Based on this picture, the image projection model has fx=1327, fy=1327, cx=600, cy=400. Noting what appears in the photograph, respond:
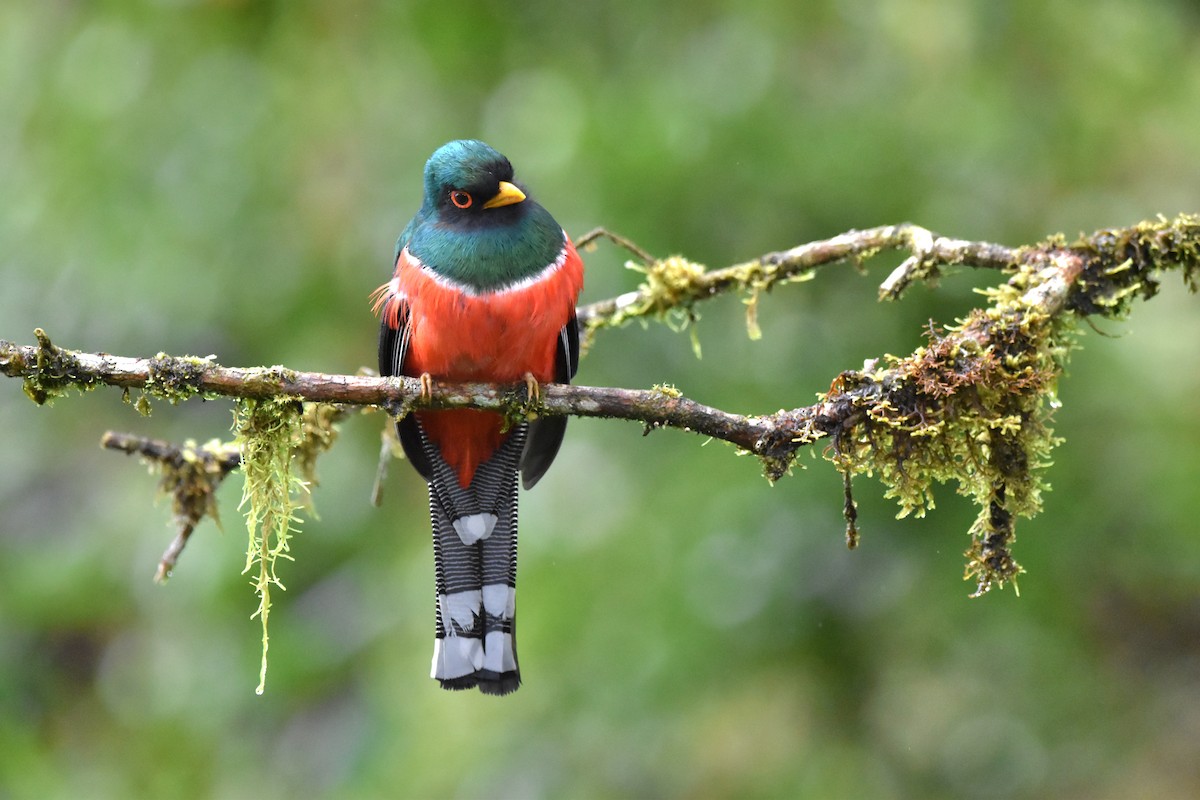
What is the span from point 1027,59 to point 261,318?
3782mm

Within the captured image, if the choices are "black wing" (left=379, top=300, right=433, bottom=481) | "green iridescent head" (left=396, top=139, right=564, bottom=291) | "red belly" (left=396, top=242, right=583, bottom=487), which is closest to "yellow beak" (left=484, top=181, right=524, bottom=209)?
"green iridescent head" (left=396, top=139, right=564, bottom=291)

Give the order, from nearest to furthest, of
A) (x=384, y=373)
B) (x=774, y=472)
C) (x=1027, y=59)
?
(x=774, y=472) → (x=384, y=373) → (x=1027, y=59)

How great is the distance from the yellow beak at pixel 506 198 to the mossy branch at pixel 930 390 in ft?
2.22

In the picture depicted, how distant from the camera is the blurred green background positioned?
5070 mm

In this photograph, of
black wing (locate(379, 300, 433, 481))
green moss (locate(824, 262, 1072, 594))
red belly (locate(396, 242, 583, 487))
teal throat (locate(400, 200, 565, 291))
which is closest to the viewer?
green moss (locate(824, 262, 1072, 594))

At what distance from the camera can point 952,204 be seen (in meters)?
5.29

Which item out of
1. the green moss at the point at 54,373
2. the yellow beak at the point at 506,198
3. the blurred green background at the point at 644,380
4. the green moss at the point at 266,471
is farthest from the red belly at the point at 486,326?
the blurred green background at the point at 644,380

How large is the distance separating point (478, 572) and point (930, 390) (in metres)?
1.63

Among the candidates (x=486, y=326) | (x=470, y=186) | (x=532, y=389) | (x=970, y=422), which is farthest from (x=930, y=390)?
(x=470, y=186)

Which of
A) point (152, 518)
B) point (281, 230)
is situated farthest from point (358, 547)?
point (281, 230)

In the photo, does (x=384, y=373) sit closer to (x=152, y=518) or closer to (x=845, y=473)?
(x=845, y=473)

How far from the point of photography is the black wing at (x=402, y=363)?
154 inches

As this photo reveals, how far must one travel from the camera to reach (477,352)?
3631 mm

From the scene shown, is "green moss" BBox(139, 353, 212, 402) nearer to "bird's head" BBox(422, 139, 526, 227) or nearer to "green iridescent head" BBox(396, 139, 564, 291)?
"green iridescent head" BBox(396, 139, 564, 291)
